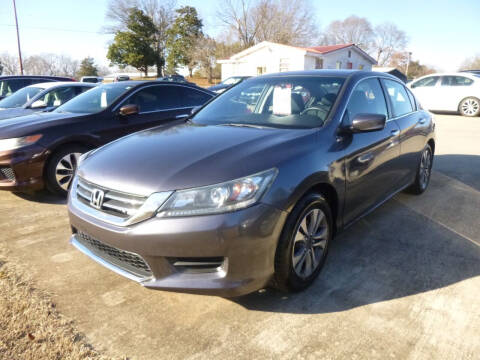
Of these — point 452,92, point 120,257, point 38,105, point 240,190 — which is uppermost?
point 452,92

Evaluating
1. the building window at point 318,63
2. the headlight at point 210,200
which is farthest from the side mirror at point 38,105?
the building window at point 318,63

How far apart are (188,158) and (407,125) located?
2.73m

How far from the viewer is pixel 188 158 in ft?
7.54

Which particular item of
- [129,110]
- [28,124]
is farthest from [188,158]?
[28,124]

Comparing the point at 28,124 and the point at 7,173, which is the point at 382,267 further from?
the point at 28,124

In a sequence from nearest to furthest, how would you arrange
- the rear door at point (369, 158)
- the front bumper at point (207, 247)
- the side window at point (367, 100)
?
the front bumper at point (207, 247) < the rear door at point (369, 158) < the side window at point (367, 100)

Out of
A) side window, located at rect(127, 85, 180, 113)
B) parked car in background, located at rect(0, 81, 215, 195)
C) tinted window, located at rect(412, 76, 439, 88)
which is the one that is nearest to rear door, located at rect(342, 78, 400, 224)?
parked car in background, located at rect(0, 81, 215, 195)

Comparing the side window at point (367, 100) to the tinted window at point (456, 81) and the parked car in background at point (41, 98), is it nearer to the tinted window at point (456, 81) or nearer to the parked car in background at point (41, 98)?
the parked car in background at point (41, 98)

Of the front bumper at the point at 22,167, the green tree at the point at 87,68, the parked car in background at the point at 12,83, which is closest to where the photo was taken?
the front bumper at the point at 22,167

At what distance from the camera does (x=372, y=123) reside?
2.73 meters

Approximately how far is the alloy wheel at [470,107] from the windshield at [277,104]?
12.7m

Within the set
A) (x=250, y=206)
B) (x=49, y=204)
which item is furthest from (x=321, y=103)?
(x=49, y=204)

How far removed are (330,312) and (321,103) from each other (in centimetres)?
164

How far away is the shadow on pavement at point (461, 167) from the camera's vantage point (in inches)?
213
